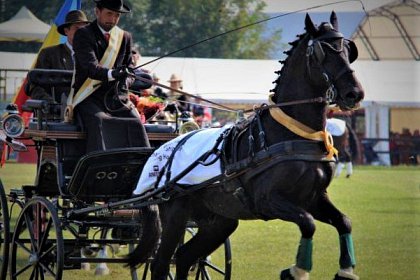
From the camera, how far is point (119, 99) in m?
8.02

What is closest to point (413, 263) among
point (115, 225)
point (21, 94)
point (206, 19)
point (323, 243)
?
point (323, 243)

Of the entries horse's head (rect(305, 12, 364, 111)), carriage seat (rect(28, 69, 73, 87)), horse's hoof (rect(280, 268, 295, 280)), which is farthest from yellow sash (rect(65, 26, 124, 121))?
horse's hoof (rect(280, 268, 295, 280))

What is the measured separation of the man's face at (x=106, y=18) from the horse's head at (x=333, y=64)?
77.2 inches

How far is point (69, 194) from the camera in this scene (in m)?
7.77

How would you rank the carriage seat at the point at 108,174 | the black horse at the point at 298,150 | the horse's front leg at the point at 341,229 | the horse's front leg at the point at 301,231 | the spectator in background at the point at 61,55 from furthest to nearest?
the spectator in background at the point at 61,55, the carriage seat at the point at 108,174, the horse's front leg at the point at 341,229, the black horse at the point at 298,150, the horse's front leg at the point at 301,231

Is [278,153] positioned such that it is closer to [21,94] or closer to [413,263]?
[413,263]

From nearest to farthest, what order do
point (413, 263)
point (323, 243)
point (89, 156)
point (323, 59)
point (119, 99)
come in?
point (323, 59) < point (89, 156) < point (119, 99) < point (413, 263) < point (323, 243)

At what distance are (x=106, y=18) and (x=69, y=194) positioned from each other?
1.43m

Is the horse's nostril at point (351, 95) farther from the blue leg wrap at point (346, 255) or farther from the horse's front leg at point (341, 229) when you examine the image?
the blue leg wrap at point (346, 255)

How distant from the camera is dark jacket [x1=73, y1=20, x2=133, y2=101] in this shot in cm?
761

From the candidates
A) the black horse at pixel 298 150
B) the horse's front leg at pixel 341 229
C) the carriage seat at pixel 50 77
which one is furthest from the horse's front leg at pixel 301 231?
the carriage seat at pixel 50 77

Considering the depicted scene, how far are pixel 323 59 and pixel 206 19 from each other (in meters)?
14.4

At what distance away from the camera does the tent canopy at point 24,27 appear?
21144 mm

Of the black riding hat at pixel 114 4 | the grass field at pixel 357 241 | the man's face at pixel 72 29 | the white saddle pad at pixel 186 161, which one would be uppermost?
the black riding hat at pixel 114 4
